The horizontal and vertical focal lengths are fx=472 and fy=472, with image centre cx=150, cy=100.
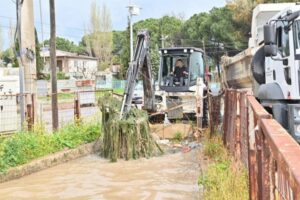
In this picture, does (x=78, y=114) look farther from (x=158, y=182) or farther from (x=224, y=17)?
(x=224, y=17)

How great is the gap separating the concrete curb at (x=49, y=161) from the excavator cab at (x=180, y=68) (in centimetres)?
586

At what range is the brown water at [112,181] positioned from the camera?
7.81m

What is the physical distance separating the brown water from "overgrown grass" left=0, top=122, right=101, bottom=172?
1.41ft

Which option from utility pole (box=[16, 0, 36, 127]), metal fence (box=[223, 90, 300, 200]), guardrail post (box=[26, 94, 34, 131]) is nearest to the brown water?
guardrail post (box=[26, 94, 34, 131])

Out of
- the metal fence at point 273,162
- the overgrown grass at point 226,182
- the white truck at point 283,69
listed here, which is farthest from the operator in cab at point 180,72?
the metal fence at point 273,162

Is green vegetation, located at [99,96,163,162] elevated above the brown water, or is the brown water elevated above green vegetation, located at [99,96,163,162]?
green vegetation, located at [99,96,163,162]

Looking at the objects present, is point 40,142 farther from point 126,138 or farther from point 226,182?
point 226,182

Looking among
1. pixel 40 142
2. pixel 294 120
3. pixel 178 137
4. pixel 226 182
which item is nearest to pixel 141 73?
pixel 178 137

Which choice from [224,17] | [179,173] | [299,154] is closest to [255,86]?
[179,173]

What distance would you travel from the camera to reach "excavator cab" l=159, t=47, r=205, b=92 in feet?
56.1

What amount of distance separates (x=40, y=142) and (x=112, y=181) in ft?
7.39

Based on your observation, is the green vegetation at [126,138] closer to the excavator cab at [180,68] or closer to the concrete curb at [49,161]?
the concrete curb at [49,161]

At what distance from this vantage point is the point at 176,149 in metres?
12.6

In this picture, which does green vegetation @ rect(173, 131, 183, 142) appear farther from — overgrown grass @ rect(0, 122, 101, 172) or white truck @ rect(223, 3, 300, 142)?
white truck @ rect(223, 3, 300, 142)
